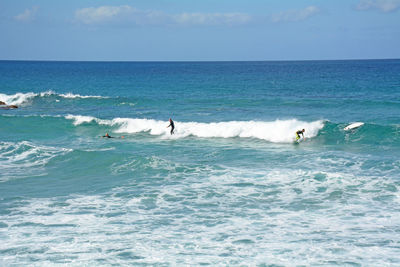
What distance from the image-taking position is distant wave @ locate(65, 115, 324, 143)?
3103 centimetres

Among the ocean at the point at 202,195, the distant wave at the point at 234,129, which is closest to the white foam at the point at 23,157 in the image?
the ocean at the point at 202,195

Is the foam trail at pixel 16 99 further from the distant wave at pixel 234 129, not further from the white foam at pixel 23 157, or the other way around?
the white foam at pixel 23 157

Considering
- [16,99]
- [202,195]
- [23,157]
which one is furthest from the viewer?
[16,99]

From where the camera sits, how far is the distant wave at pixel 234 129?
102ft

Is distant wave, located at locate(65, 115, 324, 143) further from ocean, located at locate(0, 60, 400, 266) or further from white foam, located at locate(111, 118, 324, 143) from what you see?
ocean, located at locate(0, 60, 400, 266)

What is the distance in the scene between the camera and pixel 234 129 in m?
32.7

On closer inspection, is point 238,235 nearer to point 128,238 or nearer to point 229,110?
point 128,238

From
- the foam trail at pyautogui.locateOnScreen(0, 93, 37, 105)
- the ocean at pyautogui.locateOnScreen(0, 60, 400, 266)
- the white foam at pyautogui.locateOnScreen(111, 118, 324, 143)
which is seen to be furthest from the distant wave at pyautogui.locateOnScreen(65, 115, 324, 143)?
the foam trail at pyautogui.locateOnScreen(0, 93, 37, 105)

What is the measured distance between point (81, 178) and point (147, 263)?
10231 millimetres

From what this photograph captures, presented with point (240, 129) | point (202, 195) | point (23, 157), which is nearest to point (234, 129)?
point (240, 129)

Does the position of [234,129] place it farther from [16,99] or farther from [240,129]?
[16,99]

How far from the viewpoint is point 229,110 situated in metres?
43.8

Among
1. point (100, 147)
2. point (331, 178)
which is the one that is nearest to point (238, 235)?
point (331, 178)

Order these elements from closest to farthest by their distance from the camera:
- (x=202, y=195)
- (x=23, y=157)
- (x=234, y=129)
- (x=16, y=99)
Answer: (x=202, y=195)
(x=23, y=157)
(x=234, y=129)
(x=16, y=99)
